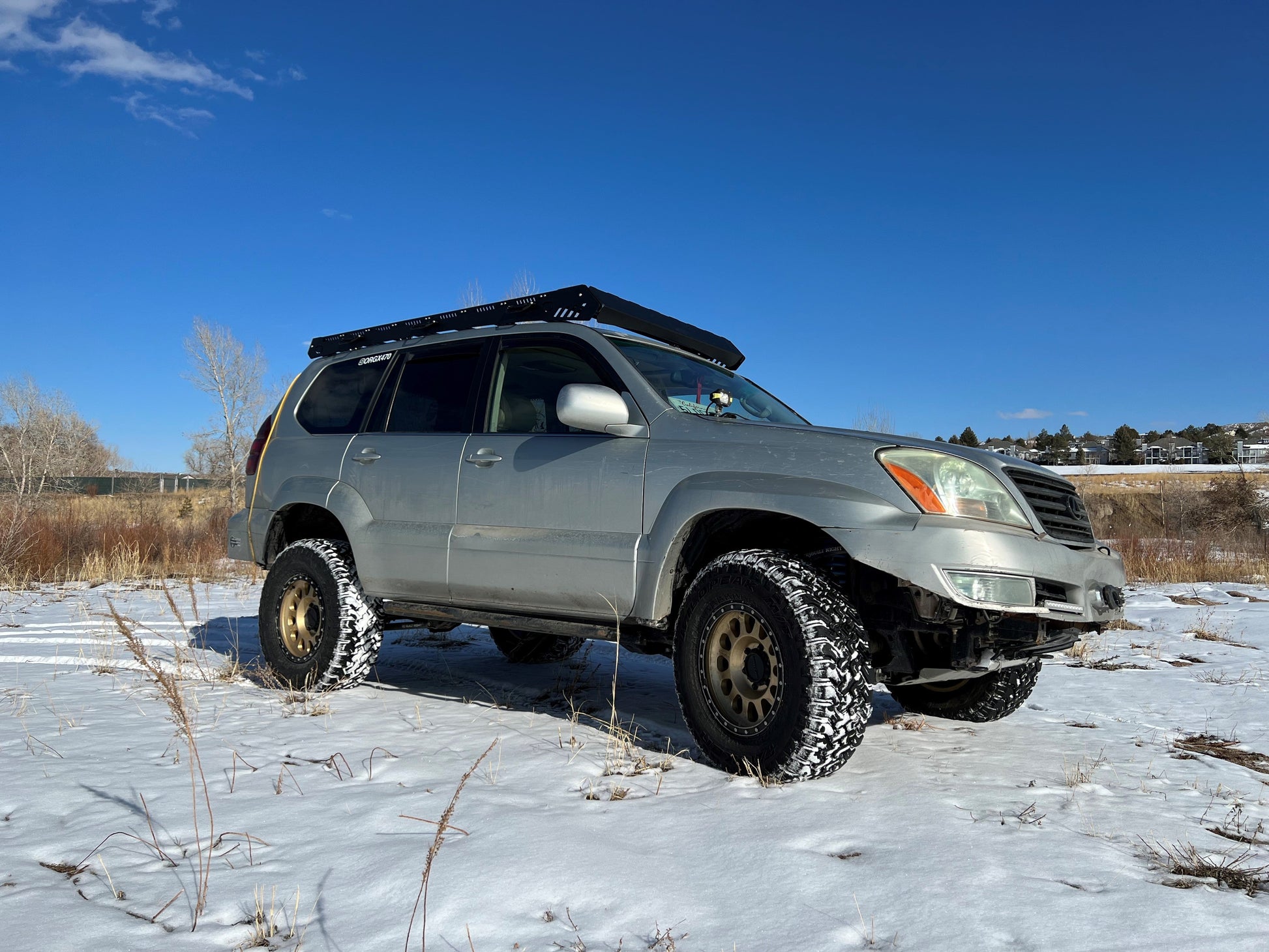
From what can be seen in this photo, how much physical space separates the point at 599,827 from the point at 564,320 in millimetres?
2756

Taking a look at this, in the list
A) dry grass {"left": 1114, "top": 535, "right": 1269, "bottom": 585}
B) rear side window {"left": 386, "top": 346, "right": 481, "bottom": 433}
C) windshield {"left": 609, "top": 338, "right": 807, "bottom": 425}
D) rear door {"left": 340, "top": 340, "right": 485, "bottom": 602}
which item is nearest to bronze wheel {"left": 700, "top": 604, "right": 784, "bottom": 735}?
windshield {"left": 609, "top": 338, "right": 807, "bottom": 425}

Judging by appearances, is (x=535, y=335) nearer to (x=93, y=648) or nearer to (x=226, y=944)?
(x=226, y=944)

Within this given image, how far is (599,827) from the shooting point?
269cm

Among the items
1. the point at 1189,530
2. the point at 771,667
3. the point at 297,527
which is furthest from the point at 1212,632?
the point at 1189,530

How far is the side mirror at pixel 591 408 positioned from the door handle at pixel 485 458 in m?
0.67

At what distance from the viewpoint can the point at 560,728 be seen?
406cm

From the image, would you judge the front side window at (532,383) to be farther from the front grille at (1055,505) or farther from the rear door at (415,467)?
the front grille at (1055,505)

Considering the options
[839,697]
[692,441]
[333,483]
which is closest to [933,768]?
[839,697]

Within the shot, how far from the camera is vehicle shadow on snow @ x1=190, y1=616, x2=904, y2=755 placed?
4.52 meters

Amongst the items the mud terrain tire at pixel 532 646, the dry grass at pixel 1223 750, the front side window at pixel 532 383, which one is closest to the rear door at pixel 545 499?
the front side window at pixel 532 383

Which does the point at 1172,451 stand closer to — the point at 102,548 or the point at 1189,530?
the point at 1189,530

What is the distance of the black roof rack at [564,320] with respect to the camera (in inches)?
180

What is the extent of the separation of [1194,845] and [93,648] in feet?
22.8

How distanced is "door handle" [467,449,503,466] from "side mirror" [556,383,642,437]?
668 mm
